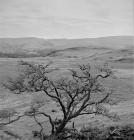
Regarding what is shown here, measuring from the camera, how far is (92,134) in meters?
15.9

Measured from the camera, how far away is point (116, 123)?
1794cm

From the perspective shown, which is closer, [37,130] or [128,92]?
[37,130]

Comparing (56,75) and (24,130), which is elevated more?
(56,75)

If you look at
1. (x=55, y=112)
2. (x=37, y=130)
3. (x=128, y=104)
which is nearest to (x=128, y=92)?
(x=128, y=104)

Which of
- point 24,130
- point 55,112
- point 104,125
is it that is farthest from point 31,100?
point 104,125

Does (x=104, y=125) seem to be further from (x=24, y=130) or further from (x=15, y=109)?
(x=15, y=109)

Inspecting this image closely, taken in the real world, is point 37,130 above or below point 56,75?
below

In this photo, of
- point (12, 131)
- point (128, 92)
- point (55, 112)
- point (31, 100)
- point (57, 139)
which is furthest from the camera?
point (128, 92)

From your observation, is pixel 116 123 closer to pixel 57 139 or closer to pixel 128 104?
pixel 57 139

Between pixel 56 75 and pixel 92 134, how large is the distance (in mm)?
22155

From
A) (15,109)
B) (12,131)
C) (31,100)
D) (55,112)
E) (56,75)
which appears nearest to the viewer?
(12,131)

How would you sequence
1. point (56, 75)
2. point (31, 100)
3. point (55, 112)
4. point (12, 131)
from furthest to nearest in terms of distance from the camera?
1. point (56, 75)
2. point (31, 100)
3. point (55, 112)
4. point (12, 131)

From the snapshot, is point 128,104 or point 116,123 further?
point 128,104

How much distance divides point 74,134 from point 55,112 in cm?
681
